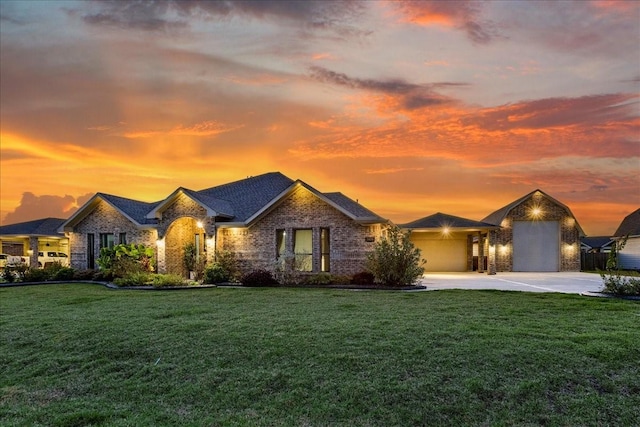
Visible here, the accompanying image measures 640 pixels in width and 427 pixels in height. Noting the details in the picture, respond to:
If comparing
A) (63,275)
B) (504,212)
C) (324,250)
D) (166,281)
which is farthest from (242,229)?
(504,212)

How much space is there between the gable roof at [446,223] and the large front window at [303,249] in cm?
1021

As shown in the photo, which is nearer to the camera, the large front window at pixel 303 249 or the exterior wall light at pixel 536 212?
the large front window at pixel 303 249

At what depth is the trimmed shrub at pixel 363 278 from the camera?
18000mm

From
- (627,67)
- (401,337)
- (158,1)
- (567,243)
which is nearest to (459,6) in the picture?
(627,67)

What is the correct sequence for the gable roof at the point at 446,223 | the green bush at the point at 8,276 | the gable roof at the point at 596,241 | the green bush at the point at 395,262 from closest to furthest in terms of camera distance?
the green bush at the point at 395,262
the green bush at the point at 8,276
the gable roof at the point at 446,223
the gable roof at the point at 596,241

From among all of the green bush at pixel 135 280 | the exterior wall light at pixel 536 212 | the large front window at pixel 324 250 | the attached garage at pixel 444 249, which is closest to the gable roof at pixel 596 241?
the exterior wall light at pixel 536 212

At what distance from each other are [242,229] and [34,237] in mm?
20954

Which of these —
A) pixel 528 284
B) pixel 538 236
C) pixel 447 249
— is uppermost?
pixel 538 236

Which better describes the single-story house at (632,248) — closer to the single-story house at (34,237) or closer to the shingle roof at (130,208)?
the shingle roof at (130,208)

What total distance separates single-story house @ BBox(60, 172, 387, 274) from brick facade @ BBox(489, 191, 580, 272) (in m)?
11.1

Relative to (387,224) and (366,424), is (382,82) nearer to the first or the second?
(387,224)

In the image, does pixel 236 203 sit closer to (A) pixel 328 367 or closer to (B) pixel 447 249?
(B) pixel 447 249

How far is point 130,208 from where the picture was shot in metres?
24.6

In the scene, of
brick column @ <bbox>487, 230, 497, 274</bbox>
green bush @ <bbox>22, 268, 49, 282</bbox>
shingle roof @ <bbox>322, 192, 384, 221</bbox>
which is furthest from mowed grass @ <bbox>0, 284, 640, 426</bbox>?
brick column @ <bbox>487, 230, 497, 274</bbox>
